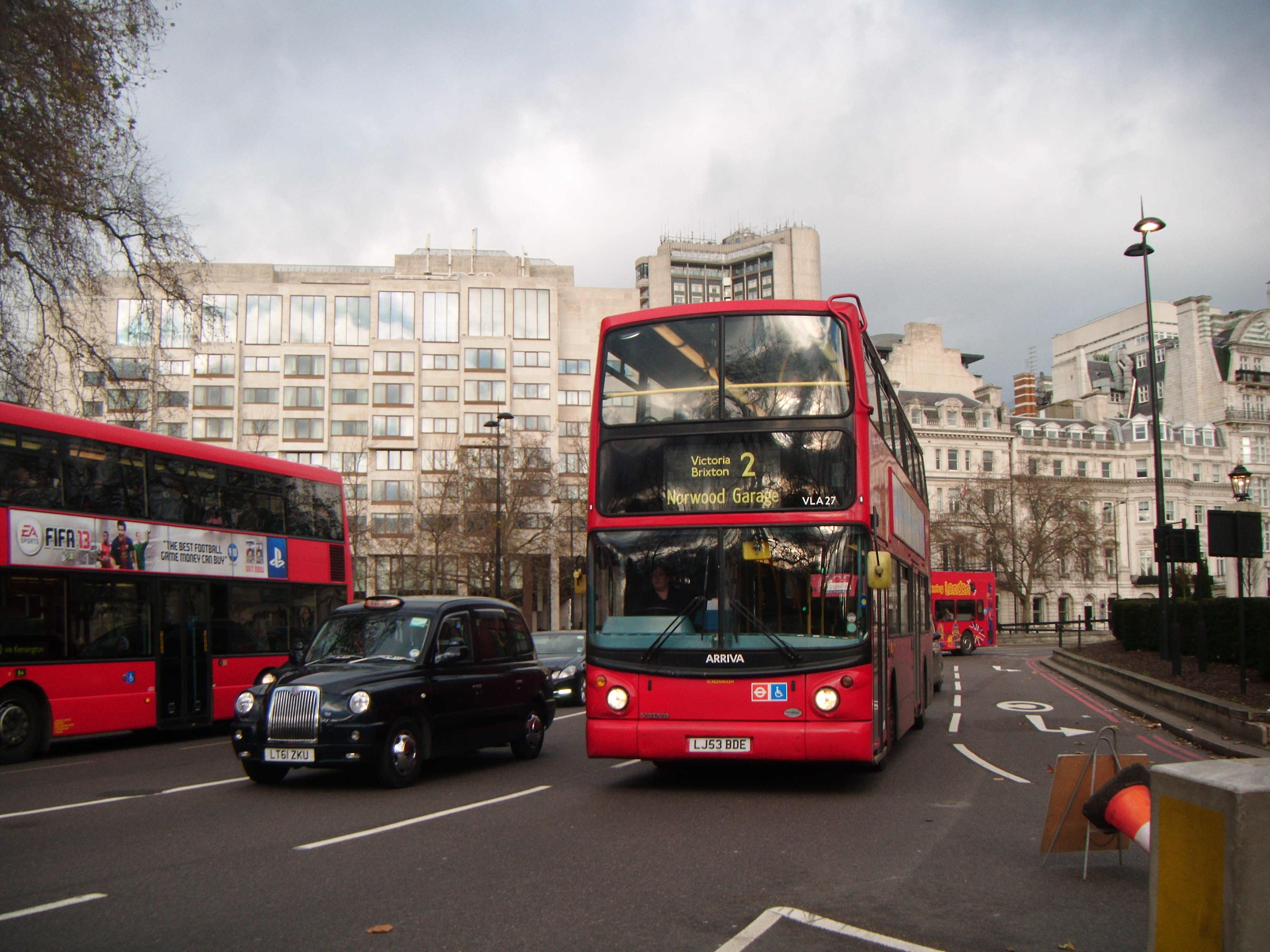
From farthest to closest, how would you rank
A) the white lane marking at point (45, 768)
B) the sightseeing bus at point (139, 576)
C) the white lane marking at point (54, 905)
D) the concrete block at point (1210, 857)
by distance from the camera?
the sightseeing bus at point (139, 576), the white lane marking at point (45, 768), the white lane marking at point (54, 905), the concrete block at point (1210, 857)

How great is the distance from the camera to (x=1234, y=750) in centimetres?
1272

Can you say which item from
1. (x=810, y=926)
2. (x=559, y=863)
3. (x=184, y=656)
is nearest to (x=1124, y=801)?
(x=810, y=926)

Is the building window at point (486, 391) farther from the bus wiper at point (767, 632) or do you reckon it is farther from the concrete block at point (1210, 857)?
the concrete block at point (1210, 857)

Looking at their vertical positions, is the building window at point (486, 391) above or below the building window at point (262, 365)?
below

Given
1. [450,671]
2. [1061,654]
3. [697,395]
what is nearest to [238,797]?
[450,671]

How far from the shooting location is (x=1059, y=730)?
1670 cm

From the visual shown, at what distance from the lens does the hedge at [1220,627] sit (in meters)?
19.1

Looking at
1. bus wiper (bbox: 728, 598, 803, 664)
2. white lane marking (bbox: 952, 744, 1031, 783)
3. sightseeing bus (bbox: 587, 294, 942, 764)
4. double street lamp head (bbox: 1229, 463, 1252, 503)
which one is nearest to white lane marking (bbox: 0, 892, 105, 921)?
sightseeing bus (bbox: 587, 294, 942, 764)

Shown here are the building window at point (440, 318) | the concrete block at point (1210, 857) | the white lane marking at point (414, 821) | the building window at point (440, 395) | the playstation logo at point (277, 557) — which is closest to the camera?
the concrete block at point (1210, 857)

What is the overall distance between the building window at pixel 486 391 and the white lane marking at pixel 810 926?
6802 cm

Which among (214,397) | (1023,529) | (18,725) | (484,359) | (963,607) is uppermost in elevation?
(484,359)

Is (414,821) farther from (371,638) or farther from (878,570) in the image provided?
(878,570)

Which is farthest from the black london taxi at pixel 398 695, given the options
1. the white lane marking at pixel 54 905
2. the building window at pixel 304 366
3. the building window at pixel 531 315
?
Result: the building window at pixel 304 366

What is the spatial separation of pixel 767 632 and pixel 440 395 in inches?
2553
